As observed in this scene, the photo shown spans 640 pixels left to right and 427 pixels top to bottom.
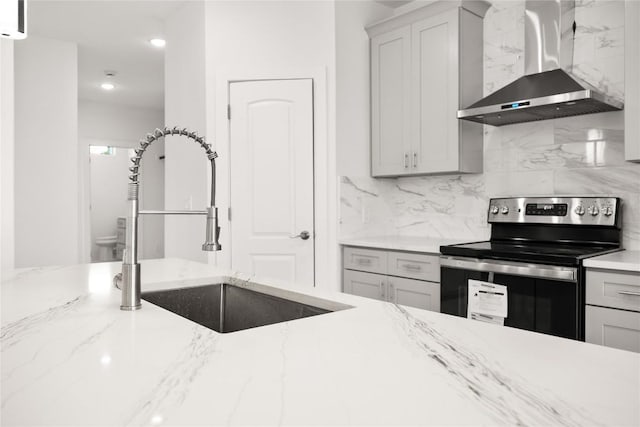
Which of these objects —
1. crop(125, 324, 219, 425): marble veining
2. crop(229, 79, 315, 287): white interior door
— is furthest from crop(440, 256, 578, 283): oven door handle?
crop(125, 324, 219, 425): marble veining

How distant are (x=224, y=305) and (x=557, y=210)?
6.60ft

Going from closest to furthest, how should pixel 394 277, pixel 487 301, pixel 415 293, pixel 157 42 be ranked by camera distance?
pixel 487 301 < pixel 415 293 < pixel 394 277 < pixel 157 42

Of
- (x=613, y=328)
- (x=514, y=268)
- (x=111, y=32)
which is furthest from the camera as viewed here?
(x=111, y=32)

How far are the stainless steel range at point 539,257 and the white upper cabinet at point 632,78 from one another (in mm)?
403

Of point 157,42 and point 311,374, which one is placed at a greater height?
point 157,42

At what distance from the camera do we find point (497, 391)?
30.2 inches

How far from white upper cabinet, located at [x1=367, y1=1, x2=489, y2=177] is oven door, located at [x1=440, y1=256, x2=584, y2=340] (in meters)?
0.81

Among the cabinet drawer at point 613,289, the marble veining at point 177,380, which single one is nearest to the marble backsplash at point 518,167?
the cabinet drawer at point 613,289

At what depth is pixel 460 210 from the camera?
137 inches

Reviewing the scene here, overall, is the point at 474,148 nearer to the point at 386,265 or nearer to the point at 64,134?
the point at 386,265

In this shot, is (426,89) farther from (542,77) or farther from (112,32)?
(112,32)

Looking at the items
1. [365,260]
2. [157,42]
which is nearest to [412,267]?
[365,260]

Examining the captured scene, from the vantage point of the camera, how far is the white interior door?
11.6 feet

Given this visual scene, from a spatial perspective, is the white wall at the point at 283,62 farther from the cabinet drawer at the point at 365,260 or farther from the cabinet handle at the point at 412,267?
the cabinet handle at the point at 412,267
